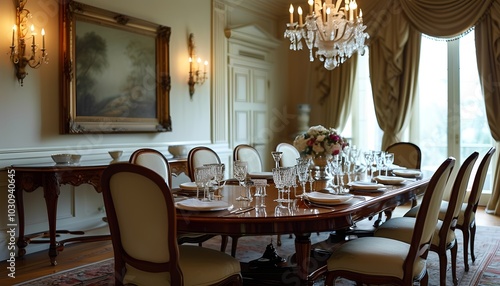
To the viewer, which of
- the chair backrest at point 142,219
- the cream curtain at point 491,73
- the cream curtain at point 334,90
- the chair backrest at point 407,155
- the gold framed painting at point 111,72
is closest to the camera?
the chair backrest at point 142,219

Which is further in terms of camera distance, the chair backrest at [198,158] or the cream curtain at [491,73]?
the cream curtain at [491,73]

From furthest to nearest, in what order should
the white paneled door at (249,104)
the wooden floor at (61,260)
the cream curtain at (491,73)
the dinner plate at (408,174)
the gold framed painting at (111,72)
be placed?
the white paneled door at (249,104), the cream curtain at (491,73), the gold framed painting at (111,72), the dinner plate at (408,174), the wooden floor at (61,260)

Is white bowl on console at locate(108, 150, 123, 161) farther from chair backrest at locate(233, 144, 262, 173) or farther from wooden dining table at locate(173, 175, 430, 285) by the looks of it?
wooden dining table at locate(173, 175, 430, 285)

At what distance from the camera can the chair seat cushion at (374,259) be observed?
2076mm

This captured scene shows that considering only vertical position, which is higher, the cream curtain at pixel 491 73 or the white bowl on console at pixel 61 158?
the cream curtain at pixel 491 73

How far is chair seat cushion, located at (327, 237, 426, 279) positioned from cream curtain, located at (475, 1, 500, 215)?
3.52 meters

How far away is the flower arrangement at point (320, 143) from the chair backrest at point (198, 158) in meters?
0.71

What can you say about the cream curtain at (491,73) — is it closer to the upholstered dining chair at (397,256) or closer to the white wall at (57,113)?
the white wall at (57,113)

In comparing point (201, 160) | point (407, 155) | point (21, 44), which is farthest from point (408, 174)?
point (21, 44)

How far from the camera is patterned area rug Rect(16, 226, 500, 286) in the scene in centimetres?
296

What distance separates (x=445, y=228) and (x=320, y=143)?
0.95 metres

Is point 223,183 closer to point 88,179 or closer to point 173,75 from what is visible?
point 88,179

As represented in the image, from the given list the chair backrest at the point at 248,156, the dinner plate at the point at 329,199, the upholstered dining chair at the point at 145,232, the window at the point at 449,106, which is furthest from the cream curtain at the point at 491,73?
the upholstered dining chair at the point at 145,232

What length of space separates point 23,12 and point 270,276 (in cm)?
276
